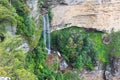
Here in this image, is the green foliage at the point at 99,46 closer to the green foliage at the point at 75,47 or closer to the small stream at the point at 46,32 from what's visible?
the green foliage at the point at 75,47

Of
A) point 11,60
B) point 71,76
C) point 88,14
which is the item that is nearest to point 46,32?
point 71,76

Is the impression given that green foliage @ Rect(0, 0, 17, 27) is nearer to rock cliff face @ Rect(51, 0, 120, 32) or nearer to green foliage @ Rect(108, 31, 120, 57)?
rock cliff face @ Rect(51, 0, 120, 32)

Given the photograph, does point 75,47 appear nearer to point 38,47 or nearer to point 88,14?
point 88,14


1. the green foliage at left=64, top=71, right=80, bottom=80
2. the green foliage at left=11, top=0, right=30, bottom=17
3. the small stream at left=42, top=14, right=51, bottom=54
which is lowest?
the green foliage at left=64, top=71, right=80, bottom=80

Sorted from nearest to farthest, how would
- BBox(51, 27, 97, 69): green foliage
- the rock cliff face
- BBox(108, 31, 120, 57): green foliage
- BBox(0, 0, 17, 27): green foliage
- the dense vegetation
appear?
the dense vegetation → BBox(0, 0, 17, 27): green foliage → BBox(51, 27, 97, 69): green foliage → the rock cliff face → BBox(108, 31, 120, 57): green foliage

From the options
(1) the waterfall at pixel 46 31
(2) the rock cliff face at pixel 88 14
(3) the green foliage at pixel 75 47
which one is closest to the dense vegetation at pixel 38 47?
(3) the green foliage at pixel 75 47

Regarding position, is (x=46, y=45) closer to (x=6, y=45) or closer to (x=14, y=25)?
(x=14, y=25)

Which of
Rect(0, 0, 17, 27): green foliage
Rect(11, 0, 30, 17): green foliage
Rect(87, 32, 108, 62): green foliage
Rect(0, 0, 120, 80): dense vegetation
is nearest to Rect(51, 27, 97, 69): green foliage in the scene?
Rect(0, 0, 120, 80): dense vegetation

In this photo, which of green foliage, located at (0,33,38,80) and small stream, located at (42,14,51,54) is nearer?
green foliage, located at (0,33,38,80)
